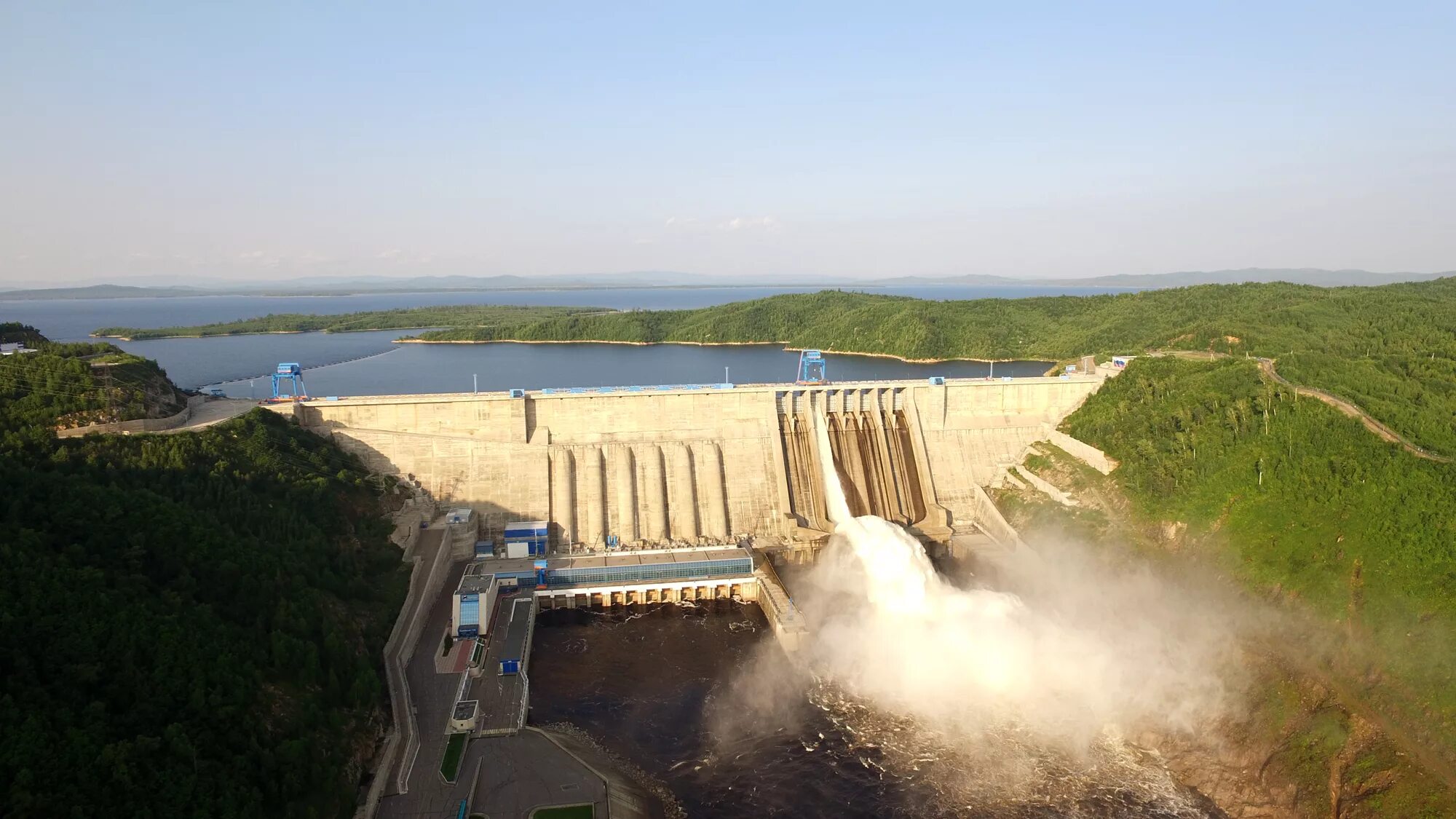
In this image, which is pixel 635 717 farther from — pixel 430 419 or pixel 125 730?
pixel 430 419

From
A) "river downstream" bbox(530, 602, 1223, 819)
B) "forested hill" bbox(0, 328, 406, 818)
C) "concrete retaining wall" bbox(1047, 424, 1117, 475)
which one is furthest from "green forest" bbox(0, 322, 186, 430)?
"concrete retaining wall" bbox(1047, 424, 1117, 475)

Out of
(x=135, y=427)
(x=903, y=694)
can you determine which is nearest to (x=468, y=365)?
(x=135, y=427)

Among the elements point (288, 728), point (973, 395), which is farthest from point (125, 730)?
point (973, 395)

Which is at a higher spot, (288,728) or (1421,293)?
(1421,293)

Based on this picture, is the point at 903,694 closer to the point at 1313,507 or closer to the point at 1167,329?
the point at 1313,507

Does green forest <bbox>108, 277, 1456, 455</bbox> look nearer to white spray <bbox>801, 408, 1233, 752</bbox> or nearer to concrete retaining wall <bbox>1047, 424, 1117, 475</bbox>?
concrete retaining wall <bbox>1047, 424, 1117, 475</bbox>

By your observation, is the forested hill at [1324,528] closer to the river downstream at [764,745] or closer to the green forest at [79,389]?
the river downstream at [764,745]

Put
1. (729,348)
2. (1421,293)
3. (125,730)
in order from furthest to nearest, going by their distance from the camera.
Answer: (729,348)
(1421,293)
(125,730)
